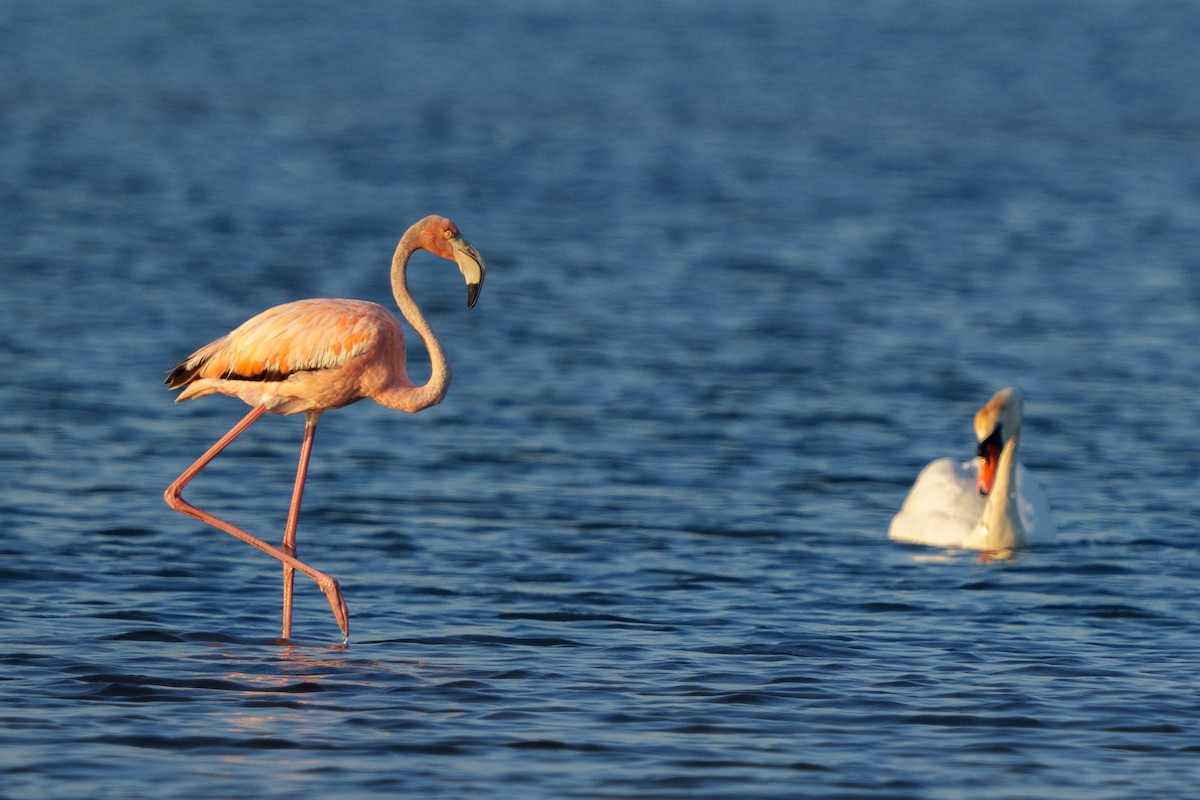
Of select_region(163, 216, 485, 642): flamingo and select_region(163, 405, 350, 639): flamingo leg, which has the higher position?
select_region(163, 216, 485, 642): flamingo

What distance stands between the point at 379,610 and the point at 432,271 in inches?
463

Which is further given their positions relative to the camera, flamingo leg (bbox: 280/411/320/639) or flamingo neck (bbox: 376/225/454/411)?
flamingo leg (bbox: 280/411/320/639)

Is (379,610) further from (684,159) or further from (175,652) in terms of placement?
(684,159)

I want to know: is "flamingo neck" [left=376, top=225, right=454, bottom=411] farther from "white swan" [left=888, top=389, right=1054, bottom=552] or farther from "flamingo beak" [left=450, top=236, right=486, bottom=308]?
"white swan" [left=888, top=389, right=1054, bottom=552]

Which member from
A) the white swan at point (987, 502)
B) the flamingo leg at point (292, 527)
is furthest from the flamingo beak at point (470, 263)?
the white swan at point (987, 502)

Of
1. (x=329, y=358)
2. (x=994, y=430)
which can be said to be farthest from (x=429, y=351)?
(x=994, y=430)

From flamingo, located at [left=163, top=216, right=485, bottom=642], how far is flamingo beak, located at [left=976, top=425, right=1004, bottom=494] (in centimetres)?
399

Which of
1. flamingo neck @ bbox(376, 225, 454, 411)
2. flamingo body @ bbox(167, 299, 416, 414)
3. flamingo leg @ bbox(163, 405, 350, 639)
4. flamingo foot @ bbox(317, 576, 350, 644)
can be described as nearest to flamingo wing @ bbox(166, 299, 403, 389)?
flamingo body @ bbox(167, 299, 416, 414)

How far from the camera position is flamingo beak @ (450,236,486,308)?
8852 millimetres

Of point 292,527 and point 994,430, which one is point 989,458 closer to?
point 994,430

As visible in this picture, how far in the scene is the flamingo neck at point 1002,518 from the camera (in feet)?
38.6

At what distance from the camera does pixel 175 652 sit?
8938mm

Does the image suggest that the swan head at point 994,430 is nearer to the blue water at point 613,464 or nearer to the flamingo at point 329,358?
the blue water at point 613,464

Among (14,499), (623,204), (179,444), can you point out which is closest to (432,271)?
(623,204)
